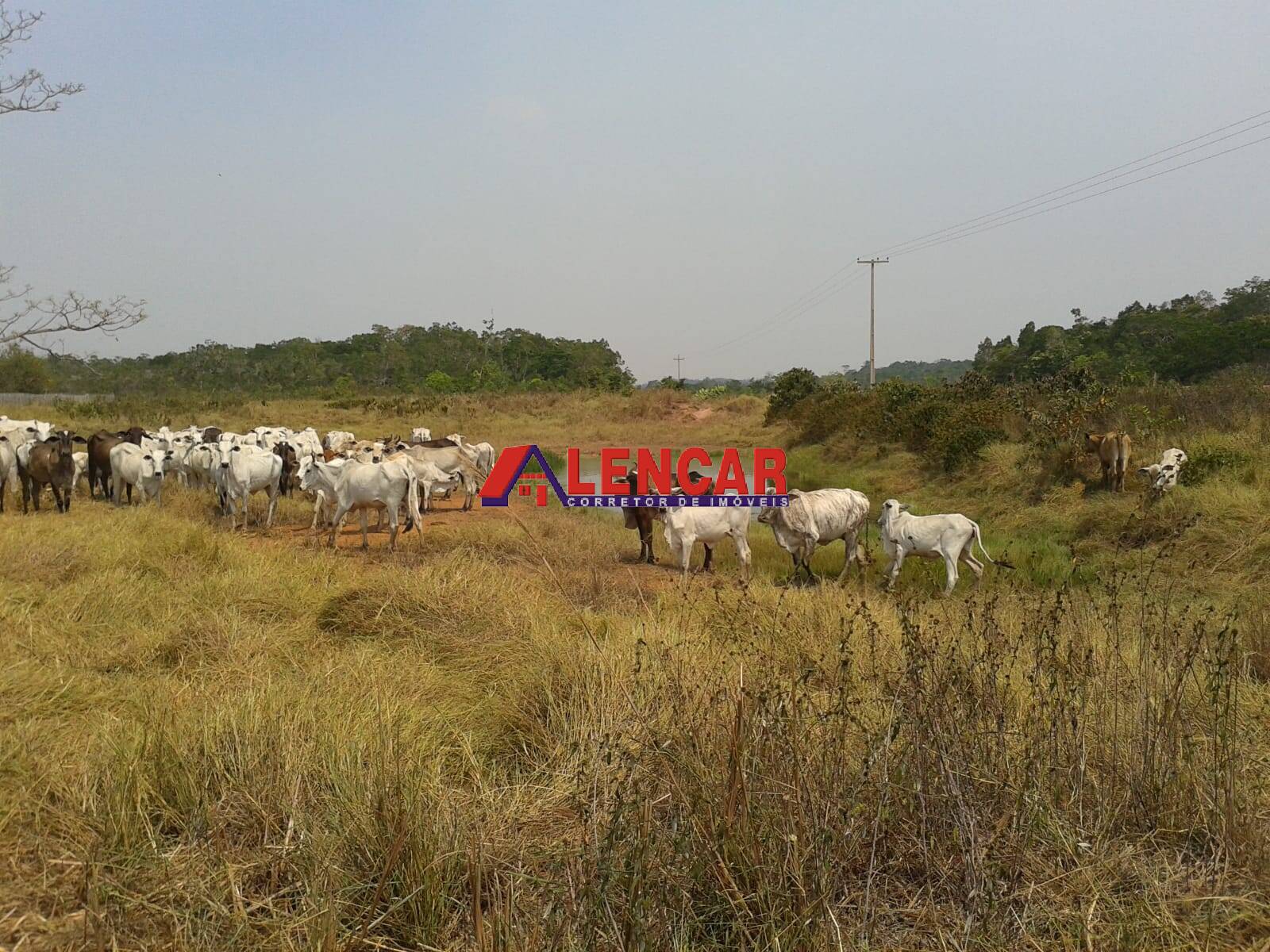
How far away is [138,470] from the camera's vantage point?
1318cm

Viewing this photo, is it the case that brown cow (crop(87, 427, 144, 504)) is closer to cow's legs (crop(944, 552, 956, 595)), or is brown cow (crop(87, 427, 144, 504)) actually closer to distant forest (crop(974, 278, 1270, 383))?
cow's legs (crop(944, 552, 956, 595))

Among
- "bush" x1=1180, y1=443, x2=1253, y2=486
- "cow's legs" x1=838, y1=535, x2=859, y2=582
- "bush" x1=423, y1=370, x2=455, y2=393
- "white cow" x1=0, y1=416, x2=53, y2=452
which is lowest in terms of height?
"cow's legs" x1=838, y1=535, x2=859, y2=582

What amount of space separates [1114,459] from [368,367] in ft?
187

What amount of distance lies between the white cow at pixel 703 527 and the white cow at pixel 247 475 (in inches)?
248

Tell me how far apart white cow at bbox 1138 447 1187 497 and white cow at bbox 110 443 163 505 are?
15000mm

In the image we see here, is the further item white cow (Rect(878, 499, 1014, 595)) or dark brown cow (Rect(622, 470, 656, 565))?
dark brown cow (Rect(622, 470, 656, 565))

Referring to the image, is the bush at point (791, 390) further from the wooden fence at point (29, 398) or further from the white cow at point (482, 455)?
the wooden fence at point (29, 398)

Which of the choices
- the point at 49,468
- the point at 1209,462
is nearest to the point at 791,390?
the point at 1209,462

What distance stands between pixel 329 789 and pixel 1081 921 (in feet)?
9.42

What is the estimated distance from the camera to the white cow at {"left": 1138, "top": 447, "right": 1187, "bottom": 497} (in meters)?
12.0

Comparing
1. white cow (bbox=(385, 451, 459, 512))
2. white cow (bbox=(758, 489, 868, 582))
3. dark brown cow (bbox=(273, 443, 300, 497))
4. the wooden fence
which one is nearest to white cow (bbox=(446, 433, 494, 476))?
white cow (bbox=(385, 451, 459, 512))

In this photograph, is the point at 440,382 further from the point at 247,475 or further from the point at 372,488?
the point at 372,488

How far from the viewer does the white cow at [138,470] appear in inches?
507

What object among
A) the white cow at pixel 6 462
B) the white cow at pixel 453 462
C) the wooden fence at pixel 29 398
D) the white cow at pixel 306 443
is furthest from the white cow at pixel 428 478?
the wooden fence at pixel 29 398
